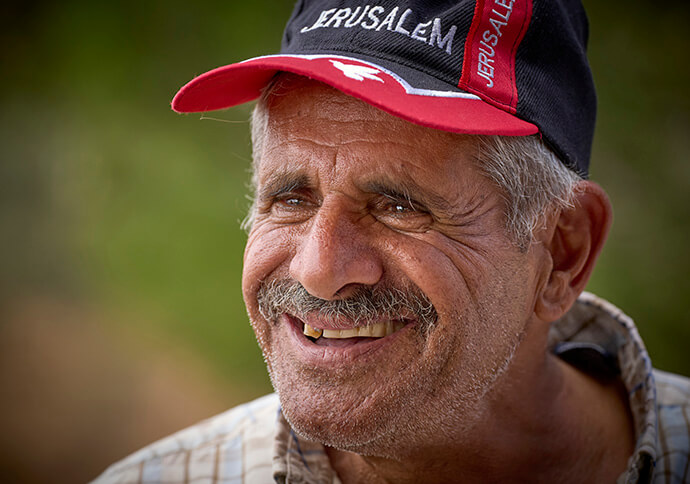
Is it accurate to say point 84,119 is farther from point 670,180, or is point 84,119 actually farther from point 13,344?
point 670,180

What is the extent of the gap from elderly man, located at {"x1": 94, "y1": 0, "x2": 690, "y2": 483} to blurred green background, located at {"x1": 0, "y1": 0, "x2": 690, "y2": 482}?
8.06 feet

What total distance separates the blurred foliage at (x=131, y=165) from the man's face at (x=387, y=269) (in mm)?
2346

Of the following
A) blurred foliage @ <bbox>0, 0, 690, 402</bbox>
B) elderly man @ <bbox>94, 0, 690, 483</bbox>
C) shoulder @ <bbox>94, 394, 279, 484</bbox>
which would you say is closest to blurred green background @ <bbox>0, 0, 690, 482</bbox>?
blurred foliage @ <bbox>0, 0, 690, 402</bbox>

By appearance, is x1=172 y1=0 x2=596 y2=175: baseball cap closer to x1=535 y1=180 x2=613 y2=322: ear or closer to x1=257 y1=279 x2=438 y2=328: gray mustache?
x1=535 y1=180 x2=613 y2=322: ear

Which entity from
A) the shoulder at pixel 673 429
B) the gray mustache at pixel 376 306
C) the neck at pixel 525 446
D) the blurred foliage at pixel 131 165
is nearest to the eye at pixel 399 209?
the gray mustache at pixel 376 306

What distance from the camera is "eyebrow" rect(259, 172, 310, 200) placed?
5.47 feet

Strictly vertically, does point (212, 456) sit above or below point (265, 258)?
below

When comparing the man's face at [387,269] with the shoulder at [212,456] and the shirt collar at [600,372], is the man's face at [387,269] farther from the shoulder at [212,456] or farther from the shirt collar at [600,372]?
the shoulder at [212,456]

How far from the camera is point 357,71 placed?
1.45 m

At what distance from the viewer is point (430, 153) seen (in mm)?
1538

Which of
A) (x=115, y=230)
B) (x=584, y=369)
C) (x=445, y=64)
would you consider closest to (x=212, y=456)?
(x=584, y=369)

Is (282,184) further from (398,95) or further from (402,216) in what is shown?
(398,95)

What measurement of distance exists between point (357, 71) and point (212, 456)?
141 cm

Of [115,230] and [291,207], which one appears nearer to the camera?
[291,207]
